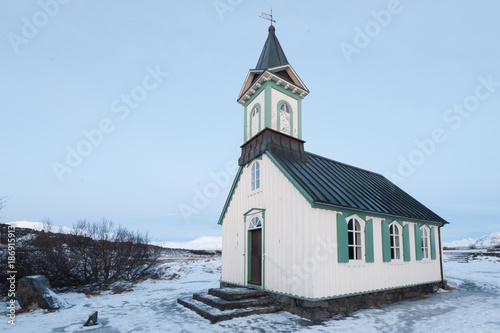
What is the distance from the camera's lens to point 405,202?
13.8m

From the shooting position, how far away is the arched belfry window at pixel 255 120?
476 inches

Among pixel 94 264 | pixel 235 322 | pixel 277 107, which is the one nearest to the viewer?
pixel 235 322

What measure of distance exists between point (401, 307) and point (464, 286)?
6998mm

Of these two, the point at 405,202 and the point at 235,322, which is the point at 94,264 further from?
the point at 405,202

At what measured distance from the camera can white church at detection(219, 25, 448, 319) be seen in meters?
8.77

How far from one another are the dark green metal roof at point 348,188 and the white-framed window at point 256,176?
41.4 inches

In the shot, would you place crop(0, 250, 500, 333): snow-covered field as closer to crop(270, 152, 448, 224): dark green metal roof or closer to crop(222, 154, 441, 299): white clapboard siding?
crop(222, 154, 441, 299): white clapboard siding

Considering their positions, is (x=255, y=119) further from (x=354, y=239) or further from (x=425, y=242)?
(x=425, y=242)

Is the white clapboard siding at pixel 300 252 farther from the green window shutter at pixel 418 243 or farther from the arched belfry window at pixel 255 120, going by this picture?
the arched belfry window at pixel 255 120

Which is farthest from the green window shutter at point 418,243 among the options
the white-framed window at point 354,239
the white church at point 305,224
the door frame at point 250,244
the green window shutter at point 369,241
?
the door frame at point 250,244

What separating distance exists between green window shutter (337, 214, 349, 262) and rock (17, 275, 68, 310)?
9.03 meters

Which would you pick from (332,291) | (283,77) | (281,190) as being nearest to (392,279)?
(332,291)

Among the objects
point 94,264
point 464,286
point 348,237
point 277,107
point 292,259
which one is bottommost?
point 464,286

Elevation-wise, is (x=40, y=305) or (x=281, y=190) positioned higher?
(x=281, y=190)
